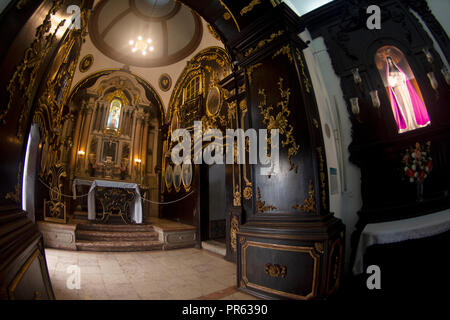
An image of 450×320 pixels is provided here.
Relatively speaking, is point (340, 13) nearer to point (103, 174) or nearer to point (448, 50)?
point (448, 50)

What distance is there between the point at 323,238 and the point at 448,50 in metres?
2.73

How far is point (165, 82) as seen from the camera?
8.09 meters

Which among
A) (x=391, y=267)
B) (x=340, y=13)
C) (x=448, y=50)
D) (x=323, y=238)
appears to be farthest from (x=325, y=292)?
(x=340, y=13)

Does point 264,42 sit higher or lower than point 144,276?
higher

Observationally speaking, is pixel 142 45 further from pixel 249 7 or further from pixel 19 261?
pixel 19 261

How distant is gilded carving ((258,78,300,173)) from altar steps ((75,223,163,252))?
412 cm

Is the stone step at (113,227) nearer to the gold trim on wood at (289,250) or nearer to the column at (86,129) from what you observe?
the column at (86,129)

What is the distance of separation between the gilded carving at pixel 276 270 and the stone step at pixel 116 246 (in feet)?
11.3

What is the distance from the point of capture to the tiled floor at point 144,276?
7.26 ft

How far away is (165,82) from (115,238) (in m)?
6.44

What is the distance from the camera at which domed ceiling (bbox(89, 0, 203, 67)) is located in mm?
6152

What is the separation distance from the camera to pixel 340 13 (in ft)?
8.65

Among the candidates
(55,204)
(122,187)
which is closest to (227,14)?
(122,187)

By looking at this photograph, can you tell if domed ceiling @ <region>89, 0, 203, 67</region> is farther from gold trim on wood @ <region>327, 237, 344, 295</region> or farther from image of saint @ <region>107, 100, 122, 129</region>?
gold trim on wood @ <region>327, 237, 344, 295</region>
